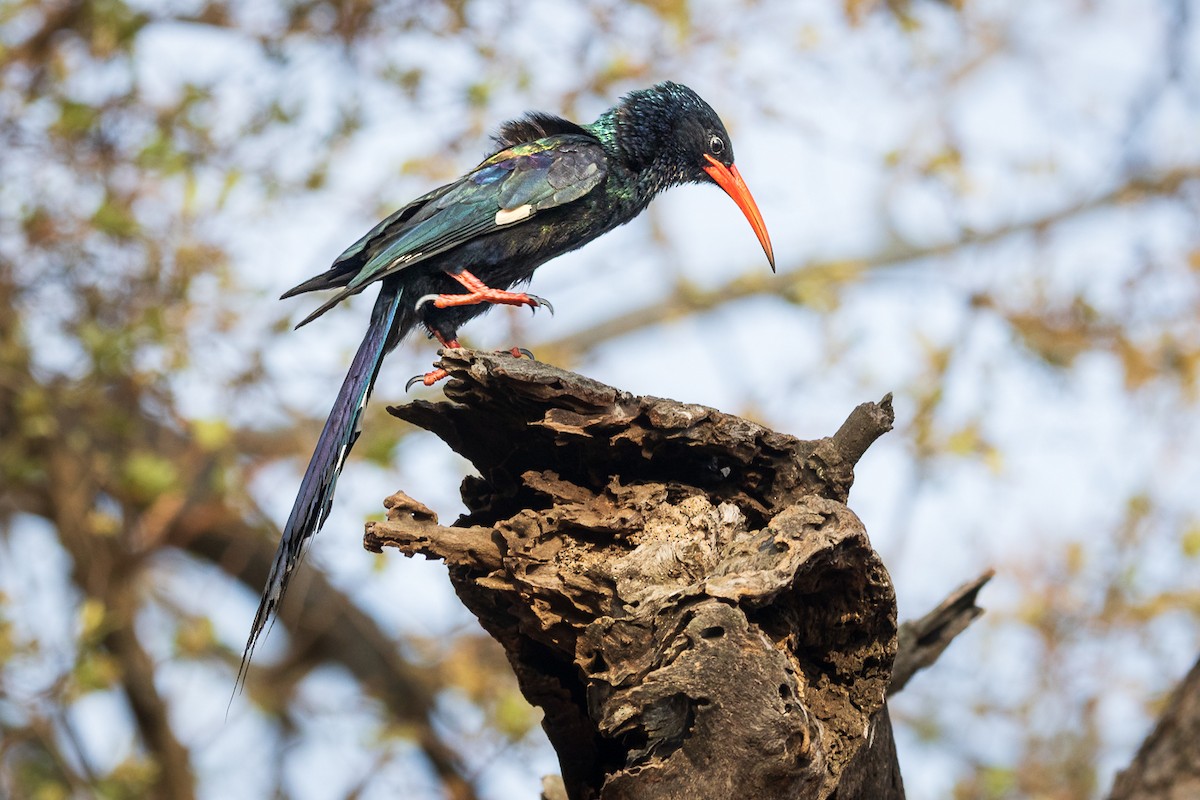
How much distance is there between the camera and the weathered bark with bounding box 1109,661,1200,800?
4301 millimetres

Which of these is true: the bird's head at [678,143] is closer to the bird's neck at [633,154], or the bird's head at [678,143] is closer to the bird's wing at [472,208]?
the bird's neck at [633,154]

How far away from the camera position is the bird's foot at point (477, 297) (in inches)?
158

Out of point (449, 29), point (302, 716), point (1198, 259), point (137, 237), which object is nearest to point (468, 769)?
point (302, 716)

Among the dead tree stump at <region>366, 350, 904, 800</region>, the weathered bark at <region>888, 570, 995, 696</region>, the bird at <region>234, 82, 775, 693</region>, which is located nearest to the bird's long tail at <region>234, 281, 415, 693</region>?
the bird at <region>234, 82, 775, 693</region>

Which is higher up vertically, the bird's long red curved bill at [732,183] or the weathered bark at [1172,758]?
the bird's long red curved bill at [732,183]

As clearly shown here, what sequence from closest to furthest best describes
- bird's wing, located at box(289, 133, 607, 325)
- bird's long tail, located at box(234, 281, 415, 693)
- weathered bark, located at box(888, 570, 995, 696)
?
1. bird's long tail, located at box(234, 281, 415, 693)
2. weathered bark, located at box(888, 570, 995, 696)
3. bird's wing, located at box(289, 133, 607, 325)

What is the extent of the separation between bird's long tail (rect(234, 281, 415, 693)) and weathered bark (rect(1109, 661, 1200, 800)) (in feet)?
9.30

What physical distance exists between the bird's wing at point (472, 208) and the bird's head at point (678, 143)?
24cm

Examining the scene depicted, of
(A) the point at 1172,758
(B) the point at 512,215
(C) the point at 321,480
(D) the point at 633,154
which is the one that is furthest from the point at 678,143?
(A) the point at 1172,758

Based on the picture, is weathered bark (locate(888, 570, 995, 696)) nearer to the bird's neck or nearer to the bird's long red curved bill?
the bird's long red curved bill

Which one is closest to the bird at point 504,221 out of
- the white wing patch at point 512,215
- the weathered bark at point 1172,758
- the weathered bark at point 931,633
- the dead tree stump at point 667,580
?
the white wing patch at point 512,215

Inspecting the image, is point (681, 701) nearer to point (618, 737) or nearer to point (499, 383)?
point (618, 737)

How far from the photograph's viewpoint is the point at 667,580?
9.47 ft

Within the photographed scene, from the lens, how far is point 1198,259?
797cm
